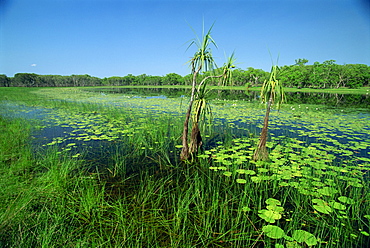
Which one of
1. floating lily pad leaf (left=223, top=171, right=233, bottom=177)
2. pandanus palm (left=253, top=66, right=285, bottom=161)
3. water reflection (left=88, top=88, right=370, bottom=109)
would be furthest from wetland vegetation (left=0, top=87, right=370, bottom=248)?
water reflection (left=88, top=88, right=370, bottom=109)

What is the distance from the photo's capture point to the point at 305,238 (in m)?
2.30

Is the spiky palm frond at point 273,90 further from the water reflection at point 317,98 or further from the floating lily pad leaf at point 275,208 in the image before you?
the water reflection at point 317,98

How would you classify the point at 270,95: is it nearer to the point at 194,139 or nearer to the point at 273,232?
the point at 194,139

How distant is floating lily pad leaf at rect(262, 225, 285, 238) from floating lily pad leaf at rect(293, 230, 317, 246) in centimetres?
16

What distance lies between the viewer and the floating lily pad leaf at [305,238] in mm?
2212

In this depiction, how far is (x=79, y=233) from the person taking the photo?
239 centimetres

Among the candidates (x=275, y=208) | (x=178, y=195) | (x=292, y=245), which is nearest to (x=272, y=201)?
(x=275, y=208)

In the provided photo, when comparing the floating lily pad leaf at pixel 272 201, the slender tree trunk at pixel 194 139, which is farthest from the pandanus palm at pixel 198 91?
the floating lily pad leaf at pixel 272 201

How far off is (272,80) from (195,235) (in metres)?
4.04

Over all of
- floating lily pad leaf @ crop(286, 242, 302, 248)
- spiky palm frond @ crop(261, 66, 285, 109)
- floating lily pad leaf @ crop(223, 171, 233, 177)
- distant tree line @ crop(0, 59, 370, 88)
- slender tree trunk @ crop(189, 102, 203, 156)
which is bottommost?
floating lily pad leaf @ crop(286, 242, 302, 248)

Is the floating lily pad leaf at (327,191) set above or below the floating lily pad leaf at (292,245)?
above

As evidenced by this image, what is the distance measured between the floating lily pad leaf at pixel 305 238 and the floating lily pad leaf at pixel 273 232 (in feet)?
0.53

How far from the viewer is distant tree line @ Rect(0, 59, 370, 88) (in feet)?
171

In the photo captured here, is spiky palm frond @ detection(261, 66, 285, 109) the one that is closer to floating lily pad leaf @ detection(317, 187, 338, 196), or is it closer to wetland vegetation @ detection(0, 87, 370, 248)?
wetland vegetation @ detection(0, 87, 370, 248)
